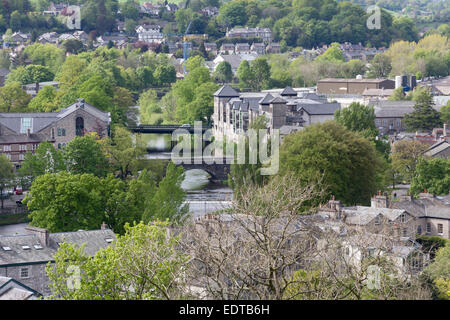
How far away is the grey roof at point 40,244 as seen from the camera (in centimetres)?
2683

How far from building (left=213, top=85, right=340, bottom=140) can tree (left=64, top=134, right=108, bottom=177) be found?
16.7 metres

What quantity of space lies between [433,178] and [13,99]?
127 feet

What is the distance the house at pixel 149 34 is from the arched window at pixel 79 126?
10567 centimetres

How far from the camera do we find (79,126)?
5738 centimetres

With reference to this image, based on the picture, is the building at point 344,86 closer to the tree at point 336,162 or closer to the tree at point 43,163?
the tree at point 43,163

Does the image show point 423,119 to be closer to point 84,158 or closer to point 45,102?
point 45,102

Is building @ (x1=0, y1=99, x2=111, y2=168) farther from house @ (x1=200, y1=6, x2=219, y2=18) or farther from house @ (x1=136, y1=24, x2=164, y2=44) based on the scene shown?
house @ (x1=200, y1=6, x2=219, y2=18)

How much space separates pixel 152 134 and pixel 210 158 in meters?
22.2

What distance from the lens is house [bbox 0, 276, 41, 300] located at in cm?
2009

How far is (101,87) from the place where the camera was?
71.4m

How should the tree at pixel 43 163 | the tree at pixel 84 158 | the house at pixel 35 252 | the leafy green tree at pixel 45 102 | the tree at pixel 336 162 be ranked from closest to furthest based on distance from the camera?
the house at pixel 35 252, the tree at pixel 336 162, the tree at pixel 43 163, the tree at pixel 84 158, the leafy green tree at pixel 45 102

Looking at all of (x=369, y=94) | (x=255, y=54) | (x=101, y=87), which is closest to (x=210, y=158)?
(x=101, y=87)

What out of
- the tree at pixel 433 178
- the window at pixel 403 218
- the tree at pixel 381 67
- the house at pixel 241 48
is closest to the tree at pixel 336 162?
the tree at pixel 433 178
